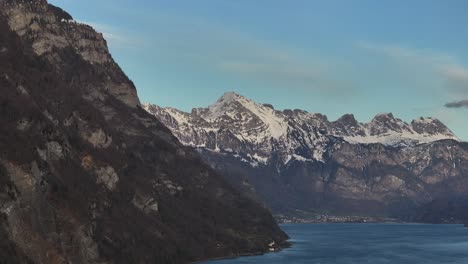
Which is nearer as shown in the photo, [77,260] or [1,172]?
[1,172]

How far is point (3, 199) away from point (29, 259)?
1313cm

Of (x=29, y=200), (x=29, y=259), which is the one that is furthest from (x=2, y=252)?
(x=29, y=200)

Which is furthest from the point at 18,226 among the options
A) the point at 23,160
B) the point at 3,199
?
the point at 23,160

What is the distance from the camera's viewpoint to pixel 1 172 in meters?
177

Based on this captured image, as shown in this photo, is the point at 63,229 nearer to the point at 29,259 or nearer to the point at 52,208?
the point at 52,208

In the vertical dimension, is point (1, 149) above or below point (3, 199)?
above

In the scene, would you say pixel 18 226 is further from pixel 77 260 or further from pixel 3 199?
pixel 77 260

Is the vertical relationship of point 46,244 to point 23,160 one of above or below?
below

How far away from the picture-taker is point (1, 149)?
185500 mm

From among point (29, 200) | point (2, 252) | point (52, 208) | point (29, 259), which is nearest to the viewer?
point (2, 252)

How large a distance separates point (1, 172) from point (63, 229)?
84.7ft

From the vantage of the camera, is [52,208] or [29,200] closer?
[29,200]

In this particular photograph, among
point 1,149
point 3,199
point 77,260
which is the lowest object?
point 77,260

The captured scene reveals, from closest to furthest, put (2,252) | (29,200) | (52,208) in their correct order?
1. (2,252)
2. (29,200)
3. (52,208)
